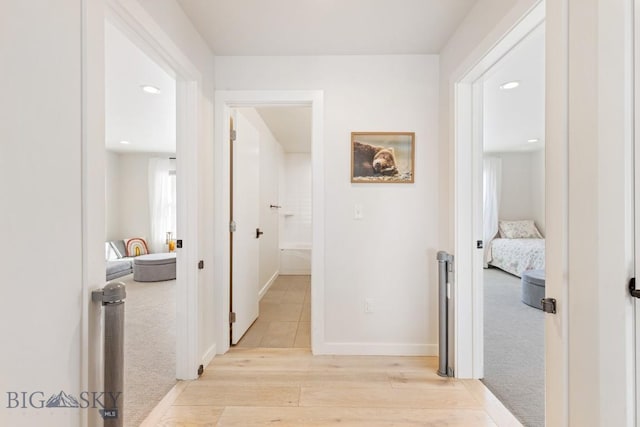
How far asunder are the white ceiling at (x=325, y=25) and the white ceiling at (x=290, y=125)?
3.51ft

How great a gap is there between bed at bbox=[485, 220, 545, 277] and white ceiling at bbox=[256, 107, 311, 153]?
172 inches

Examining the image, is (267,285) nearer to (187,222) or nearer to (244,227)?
(244,227)

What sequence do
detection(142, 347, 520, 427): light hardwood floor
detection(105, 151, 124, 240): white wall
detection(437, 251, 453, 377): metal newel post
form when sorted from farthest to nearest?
detection(105, 151, 124, 240): white wall
detection(437, 251, 453, 377): metal newel post
detection(142, 347, 520, 427): light hardwood floor

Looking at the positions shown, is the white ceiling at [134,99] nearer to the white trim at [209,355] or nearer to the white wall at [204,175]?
the white wall at [204,175]

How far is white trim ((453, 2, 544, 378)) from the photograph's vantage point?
6.89 feet

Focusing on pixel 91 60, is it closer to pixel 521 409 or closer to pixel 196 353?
pixel 196 353

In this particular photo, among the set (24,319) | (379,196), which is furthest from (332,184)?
(24,319)

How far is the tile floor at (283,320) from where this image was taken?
2.66 m

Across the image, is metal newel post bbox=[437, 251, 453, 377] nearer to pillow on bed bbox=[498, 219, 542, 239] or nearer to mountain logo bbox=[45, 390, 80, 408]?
mountain logo bbox=[45, 390, 80, 408]

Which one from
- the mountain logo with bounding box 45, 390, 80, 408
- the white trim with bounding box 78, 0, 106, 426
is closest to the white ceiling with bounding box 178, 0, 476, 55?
the white trim with bounding box 78, 0, 106, 426

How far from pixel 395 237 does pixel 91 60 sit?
2119 millimetres

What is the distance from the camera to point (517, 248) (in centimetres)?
559

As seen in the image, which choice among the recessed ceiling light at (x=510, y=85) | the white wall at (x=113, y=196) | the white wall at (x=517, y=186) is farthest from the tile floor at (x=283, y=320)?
the white wall at (x=517, y=186)

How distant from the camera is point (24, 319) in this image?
0.84 metres
